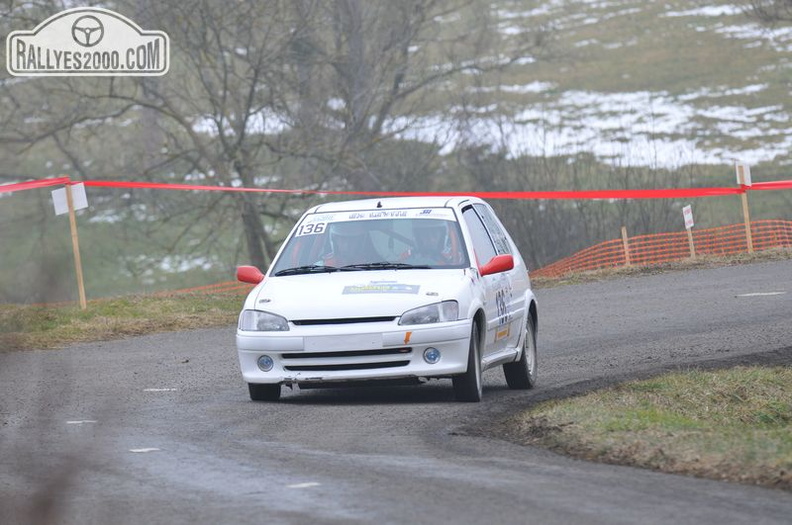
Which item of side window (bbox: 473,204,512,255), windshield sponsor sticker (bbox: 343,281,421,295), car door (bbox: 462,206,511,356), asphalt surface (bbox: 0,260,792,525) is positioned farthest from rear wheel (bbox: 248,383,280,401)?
side window (bbox: 473,204,512,255)

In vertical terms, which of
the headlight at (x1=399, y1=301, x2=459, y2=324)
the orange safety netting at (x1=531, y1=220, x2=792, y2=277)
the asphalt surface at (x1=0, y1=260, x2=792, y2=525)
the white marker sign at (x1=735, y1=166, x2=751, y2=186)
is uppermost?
the white marker sign at (x1=735, y1=166, x2=751, y2=186)

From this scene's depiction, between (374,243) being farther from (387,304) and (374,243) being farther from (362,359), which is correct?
(362,359)

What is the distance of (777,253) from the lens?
27.7m

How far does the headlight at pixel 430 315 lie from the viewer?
10.6m

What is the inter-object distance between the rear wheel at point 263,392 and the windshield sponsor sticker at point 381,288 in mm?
962

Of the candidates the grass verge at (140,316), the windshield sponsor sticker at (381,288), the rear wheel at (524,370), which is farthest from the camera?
the grass verge at (140,316)

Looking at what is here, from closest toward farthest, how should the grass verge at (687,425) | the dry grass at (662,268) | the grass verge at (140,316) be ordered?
the grass verge at (687,425), the grass verge at (140,316), the dry grass at (662,268)

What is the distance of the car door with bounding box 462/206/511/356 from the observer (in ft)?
37.1

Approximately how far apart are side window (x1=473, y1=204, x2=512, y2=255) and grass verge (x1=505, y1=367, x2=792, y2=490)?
189 centimetres

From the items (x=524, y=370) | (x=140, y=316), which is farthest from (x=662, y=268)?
(x=524, y=370)

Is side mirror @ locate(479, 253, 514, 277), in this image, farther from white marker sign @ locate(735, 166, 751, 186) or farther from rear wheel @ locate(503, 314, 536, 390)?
white marker sign @ locate(735, 166, 751, 186)

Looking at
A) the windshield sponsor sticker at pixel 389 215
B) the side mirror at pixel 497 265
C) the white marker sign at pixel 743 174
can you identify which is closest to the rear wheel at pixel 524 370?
the side mirror at pixel 497 265

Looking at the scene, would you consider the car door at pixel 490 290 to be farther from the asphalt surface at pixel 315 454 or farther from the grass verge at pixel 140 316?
the grass verge at pixel 140 316

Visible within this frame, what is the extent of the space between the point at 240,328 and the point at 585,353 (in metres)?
4.89
